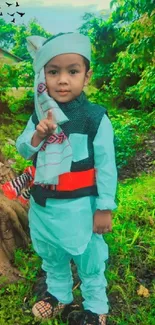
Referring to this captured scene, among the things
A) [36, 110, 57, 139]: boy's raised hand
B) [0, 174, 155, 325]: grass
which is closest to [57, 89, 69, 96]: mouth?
[36, 110, 57, 139]: boy's raised hand

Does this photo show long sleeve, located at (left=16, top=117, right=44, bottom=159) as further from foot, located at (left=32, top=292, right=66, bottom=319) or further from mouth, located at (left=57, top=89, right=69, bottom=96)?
foot, located at (left=32, top=292, right=66, bottom=319)

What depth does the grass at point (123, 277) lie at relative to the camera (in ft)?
9.05

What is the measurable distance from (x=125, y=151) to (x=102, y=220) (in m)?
4.61

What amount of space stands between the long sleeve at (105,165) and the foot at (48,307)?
2.72 feet

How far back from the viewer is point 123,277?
3086mm

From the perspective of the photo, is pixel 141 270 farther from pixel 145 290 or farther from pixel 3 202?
pixel 3 202

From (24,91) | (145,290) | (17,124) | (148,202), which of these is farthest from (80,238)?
(24,91)

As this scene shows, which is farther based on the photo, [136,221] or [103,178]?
[136,221]

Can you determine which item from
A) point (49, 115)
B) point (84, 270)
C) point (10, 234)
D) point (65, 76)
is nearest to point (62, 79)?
point (65, 76)

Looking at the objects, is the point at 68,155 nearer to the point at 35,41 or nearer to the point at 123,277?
the point at 35,41

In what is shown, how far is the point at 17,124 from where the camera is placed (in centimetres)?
699

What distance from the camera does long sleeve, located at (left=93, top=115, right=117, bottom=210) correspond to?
2.07 metres

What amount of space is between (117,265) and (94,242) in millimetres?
956

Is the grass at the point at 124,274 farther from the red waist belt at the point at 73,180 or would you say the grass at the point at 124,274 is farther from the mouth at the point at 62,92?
the mouth at the point at 62,92
